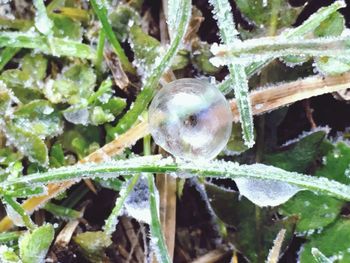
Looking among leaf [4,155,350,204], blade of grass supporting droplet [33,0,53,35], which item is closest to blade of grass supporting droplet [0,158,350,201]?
leaf [4,155,350,204]

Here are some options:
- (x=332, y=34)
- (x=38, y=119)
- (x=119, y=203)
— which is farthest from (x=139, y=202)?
(x=332, y=34)

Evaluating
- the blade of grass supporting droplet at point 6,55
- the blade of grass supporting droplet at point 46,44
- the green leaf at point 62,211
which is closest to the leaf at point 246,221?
the green leaf at point 62,211

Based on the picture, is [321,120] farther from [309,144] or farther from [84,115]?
[84,115]

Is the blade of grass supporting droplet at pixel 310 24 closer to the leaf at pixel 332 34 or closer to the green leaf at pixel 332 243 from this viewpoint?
the leaf at pixel 332 34

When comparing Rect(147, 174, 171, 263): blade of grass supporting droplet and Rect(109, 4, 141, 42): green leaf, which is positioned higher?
Rect(109, 4, 141, 42): green leaf

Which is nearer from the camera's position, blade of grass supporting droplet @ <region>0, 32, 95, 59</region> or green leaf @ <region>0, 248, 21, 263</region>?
green leaf @ <region>0, 248, 21, 263</region>

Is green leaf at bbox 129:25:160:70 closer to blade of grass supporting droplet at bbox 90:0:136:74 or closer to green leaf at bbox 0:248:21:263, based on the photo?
blade of grass supporting droplet at bbox 90:0:136:74

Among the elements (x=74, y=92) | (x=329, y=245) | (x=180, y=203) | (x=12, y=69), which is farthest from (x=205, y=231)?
(x=12, y=69)
